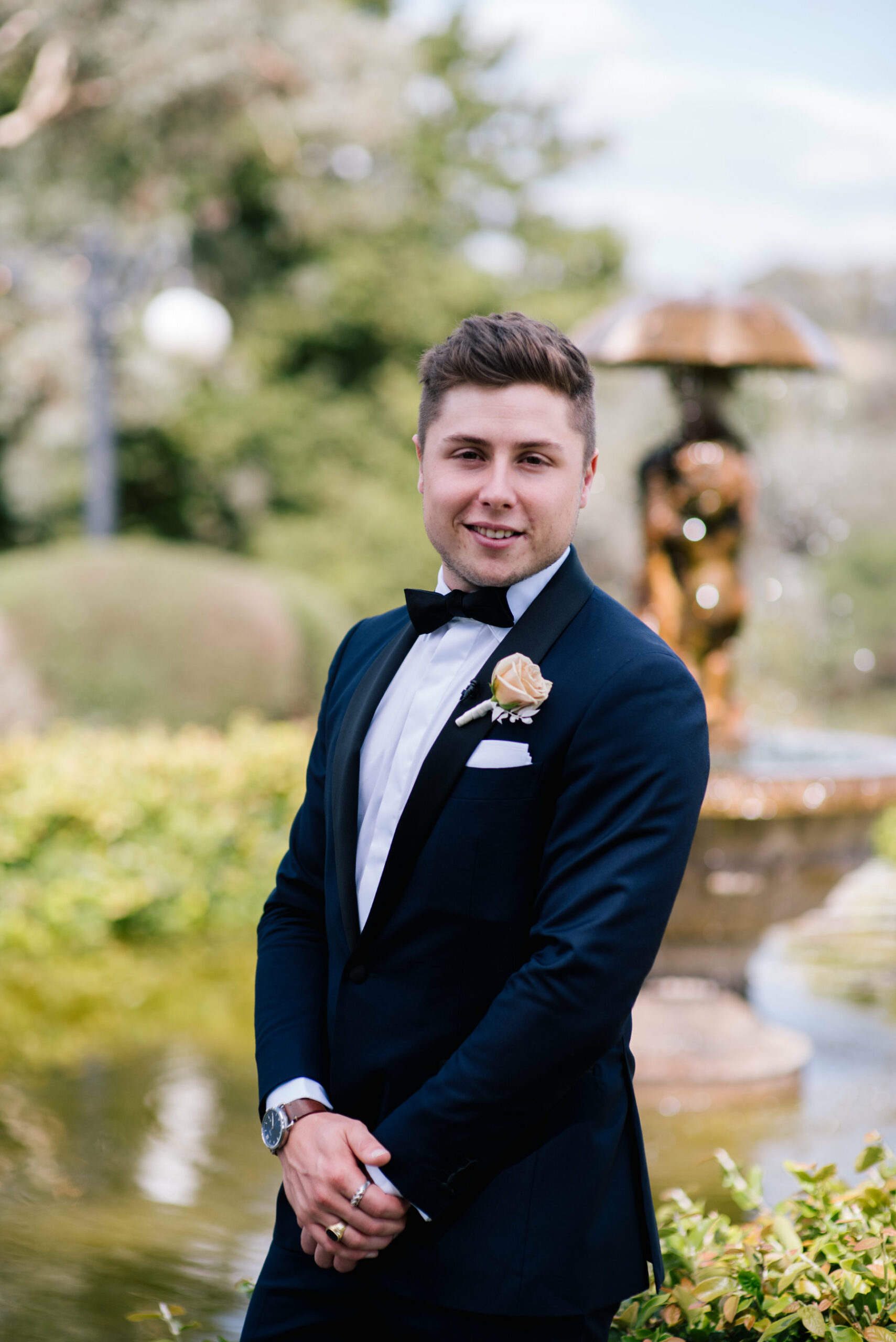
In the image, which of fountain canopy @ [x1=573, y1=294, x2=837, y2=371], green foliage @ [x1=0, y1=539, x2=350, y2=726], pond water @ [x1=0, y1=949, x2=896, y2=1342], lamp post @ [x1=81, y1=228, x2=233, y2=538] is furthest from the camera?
lamp post @ [x1=81, y1=228, x2=233, y2=538]

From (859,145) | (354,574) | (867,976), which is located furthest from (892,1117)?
(859,145)

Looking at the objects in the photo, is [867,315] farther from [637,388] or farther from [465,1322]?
[465,1322]

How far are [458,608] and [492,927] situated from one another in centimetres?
43

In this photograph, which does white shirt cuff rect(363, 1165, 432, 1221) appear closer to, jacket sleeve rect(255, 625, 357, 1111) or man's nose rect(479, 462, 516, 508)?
jacket sleeve rect(255, 625, 357, 1111)

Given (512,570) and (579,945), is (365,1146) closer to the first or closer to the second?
(579,945)

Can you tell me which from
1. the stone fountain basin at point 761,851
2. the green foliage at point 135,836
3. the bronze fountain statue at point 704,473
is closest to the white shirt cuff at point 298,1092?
the stone fountain basin at point 761,851

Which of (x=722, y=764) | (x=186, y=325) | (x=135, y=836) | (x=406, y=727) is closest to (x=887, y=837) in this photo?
(x=722, y=764)

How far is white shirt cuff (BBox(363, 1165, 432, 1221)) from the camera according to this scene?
1556 mm

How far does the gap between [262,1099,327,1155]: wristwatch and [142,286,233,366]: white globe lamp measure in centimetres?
872

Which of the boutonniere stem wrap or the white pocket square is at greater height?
the boutonniere stem wrap

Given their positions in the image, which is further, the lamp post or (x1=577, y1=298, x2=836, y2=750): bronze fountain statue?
the lamp post

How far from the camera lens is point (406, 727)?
1752 millimetres

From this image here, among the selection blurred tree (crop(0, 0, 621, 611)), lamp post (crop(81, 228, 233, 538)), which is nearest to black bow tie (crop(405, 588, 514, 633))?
lamp post (crop(81, 228, 233, 538))

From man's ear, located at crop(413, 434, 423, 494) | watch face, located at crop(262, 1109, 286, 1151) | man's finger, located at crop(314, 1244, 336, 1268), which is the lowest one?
man's finger, located at crop(314, 1244, 336, 1268)
